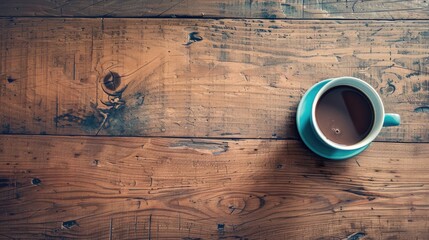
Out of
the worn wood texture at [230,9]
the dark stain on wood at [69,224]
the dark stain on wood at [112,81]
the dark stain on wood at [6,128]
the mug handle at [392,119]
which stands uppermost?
the worn wood texture at [230,9]

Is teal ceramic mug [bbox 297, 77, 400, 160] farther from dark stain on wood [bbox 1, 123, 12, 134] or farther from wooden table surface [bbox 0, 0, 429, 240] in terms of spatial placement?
dark stain on wood [bbox 1, 123, 12, 134]

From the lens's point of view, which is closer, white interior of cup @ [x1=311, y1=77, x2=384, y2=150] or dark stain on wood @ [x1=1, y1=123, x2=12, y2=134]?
white interior of cup @ [x1=311, y1=77, x2=384, y2=150]

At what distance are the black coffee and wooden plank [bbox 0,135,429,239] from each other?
0.26 ft

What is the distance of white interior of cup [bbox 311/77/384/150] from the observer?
659 mm

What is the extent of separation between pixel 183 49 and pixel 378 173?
408 mm

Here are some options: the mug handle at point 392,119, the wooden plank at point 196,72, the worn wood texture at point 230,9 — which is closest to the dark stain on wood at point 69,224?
the wooden plank at point 196,72

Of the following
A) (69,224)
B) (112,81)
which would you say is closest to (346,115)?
(112,81)

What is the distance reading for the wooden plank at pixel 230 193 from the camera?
0.75 metres

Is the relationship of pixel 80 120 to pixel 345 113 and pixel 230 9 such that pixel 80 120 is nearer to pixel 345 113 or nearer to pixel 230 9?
pixel 230 9

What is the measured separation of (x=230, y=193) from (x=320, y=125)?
0.20 metres

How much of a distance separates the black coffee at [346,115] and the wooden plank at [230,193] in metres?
0.08

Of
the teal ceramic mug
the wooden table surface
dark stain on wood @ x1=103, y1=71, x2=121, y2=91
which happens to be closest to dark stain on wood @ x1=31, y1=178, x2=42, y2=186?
the wooden table surface

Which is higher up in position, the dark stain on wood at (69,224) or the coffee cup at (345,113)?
the coffee cup at (345,113)

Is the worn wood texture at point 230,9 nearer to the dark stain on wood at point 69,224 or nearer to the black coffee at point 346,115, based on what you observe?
the black coffee at point 346,115
